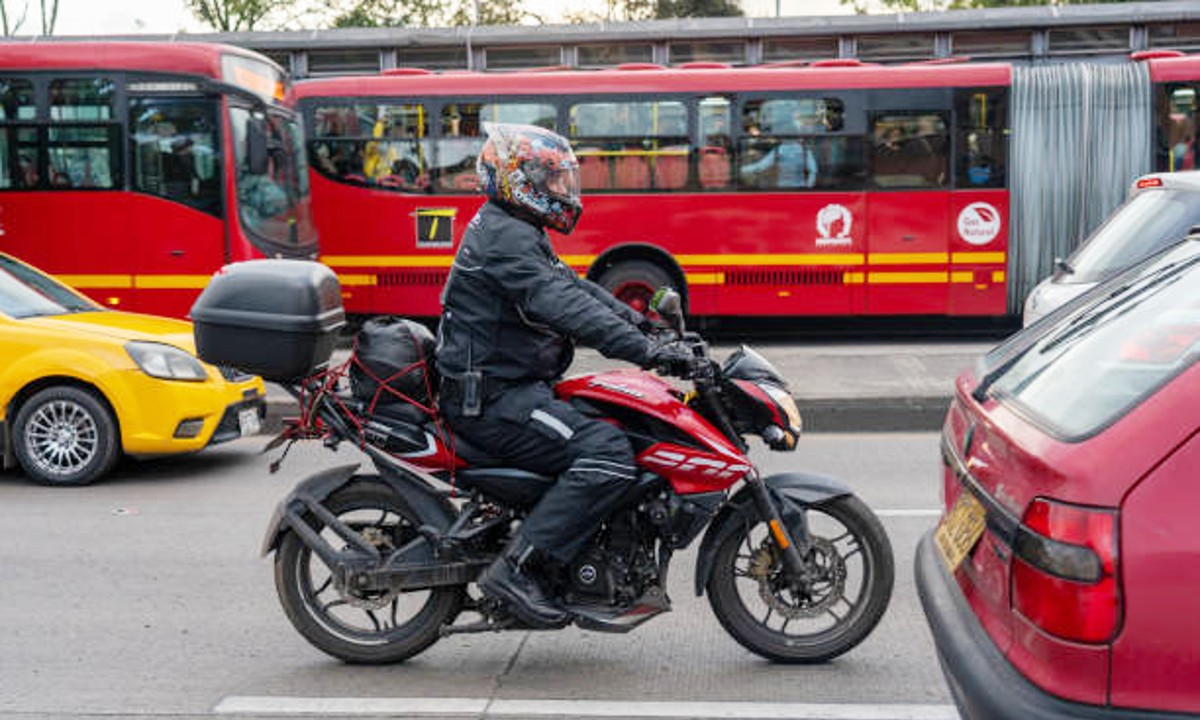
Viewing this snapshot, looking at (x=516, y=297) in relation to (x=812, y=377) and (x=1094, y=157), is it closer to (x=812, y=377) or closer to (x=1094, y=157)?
(x=812, y=377)

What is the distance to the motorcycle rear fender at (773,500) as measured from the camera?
474 centimetres

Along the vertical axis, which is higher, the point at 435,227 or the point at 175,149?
the point at 175,149

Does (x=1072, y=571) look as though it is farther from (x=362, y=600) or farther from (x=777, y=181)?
(x=777, y=181)

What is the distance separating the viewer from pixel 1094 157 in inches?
643

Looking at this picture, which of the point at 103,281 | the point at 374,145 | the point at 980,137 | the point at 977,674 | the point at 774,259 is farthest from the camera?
the point at 374,145

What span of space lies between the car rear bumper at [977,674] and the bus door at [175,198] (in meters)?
11.6

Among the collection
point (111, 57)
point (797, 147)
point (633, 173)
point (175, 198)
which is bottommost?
point (175, 198)

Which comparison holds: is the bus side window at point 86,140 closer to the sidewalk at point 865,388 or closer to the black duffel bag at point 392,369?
the sidewalk at point 865,388

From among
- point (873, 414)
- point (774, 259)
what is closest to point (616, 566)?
point (873, 414)

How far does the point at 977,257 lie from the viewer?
15.8 metres

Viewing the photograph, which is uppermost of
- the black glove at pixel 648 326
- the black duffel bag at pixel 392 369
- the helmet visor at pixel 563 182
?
the helmet visor at pixel 563 182

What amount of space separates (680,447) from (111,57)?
11.4 metres

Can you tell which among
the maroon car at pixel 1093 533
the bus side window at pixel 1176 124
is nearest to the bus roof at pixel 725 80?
the bus side window at pixel 1176 124

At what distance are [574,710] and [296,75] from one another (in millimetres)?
17606
